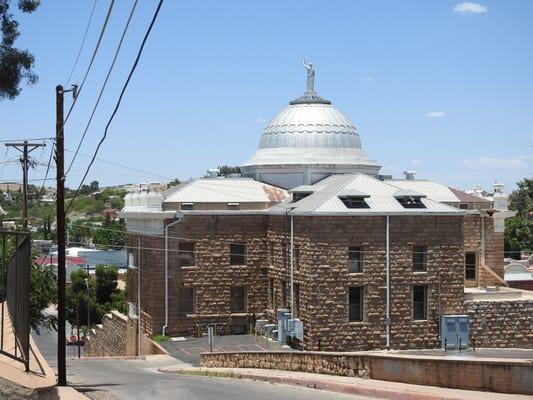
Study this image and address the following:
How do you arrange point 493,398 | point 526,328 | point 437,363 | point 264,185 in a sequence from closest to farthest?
point 493,398, point 437,363, point 526,328, point 264,185

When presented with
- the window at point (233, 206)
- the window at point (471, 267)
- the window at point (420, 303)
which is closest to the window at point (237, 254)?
the window at point (233, 206)

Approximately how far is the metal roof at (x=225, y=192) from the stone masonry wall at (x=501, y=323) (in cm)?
1015

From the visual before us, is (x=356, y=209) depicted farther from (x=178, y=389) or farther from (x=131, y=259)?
(x=178, y=389)

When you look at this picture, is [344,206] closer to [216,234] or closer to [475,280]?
[216,234]

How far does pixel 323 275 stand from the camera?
34.4 m

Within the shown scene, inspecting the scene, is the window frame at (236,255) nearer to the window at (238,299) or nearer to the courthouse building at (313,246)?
the courthouse building at (313,246)

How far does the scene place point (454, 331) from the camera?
36.3m

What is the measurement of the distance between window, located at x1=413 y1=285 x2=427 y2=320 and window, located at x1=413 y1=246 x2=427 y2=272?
2.73 feet

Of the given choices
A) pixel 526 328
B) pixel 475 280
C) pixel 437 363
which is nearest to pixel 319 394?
pixel 437 363

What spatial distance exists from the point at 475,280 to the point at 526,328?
4491 mm

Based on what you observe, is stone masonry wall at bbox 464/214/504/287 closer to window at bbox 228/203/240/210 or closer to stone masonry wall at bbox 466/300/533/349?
stone masonry wall at bbox 466/300/533/349

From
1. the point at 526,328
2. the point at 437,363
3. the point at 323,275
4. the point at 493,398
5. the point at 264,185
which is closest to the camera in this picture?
the point at 493,398

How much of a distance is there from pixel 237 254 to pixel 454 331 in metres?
10.0

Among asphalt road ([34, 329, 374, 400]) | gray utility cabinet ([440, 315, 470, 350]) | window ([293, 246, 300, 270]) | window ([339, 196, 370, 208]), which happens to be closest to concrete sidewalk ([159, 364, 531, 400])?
asphalt road ([34, 329, 374, 400])
